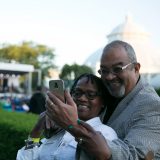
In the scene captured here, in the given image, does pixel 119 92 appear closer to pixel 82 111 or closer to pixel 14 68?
pixel 82 111

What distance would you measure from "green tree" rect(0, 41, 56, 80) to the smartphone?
193 ft

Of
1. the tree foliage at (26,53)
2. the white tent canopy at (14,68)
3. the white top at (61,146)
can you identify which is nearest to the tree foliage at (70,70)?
the tree foliage at (26,53)

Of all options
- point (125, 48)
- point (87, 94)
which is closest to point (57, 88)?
point (87, 94)

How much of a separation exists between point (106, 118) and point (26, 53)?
195ft

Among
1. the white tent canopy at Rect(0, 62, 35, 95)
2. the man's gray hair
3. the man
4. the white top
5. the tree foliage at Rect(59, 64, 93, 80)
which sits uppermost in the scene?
the man's gray hair

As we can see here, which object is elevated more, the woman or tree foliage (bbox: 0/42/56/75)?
the woman

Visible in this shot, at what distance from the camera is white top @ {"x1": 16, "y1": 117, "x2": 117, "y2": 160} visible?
2334 mm

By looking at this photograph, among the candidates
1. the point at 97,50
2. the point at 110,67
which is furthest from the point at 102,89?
the point at 97,50

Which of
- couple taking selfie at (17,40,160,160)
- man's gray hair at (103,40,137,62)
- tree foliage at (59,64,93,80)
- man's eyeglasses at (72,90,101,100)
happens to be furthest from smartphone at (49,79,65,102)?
tree foliage at (59,64,93,80)

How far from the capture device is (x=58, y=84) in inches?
82.3

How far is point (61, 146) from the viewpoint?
8.05ft

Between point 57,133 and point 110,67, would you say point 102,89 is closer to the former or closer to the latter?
point 110,67

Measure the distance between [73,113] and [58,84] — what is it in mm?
221

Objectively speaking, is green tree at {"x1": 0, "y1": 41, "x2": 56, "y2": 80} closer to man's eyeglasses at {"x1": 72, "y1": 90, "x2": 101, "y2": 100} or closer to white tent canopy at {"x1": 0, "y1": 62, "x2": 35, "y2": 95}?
white tent canopy at {"x1": 0, "y1": 62, "x2": 35, "y2": 95}
